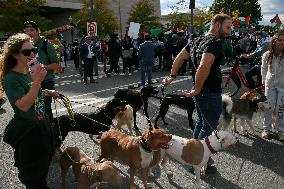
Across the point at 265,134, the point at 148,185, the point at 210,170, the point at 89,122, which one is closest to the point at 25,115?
the point at 148,185

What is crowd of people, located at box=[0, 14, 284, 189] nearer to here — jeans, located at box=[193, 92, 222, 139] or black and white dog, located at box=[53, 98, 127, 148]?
jeans, located at box=[193, 92, 222, 139]

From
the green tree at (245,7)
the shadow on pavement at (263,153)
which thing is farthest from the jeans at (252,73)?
the green tree at (245,7)

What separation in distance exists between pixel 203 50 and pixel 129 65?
536 inches

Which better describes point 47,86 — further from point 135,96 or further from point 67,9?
point 67,9

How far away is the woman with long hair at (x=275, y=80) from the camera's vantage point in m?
6.45

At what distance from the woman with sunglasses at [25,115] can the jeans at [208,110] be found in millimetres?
2106

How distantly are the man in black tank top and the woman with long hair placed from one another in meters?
2.23

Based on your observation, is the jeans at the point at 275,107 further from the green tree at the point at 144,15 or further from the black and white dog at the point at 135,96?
the green tree at the point at 144,15

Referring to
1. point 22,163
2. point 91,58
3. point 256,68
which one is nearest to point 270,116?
point 256,68

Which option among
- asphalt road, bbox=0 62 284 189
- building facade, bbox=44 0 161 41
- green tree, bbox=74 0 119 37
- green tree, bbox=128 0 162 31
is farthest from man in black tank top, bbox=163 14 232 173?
building facade, bbox=44 0 161 41

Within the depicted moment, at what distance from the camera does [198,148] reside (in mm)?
4684

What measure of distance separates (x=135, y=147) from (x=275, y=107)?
131 inches

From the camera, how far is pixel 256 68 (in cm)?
1012

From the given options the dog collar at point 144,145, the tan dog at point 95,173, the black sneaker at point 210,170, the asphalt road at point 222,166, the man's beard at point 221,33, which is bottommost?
the asphalt road at point 222,166
